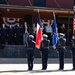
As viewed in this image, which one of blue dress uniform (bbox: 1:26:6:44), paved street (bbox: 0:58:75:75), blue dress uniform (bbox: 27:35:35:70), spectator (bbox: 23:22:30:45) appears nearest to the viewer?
paved street (bbox: 0:58:75:75)

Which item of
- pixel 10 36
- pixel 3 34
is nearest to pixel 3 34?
pixel 3 34

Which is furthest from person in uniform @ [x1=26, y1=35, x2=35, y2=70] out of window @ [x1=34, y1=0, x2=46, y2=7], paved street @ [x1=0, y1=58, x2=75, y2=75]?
window @ [x1=34, y1=0, x2=46, y2=7]

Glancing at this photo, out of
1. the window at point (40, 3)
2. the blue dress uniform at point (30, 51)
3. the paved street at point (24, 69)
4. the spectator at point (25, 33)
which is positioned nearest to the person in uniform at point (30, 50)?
the blue dress uniform at point (30, 51)

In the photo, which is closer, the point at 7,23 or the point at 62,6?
the point at 7,23

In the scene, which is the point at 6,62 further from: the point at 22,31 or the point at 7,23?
the point at 7,23

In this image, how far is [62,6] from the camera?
114 ft

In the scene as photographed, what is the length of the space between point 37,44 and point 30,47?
2121 millimetres

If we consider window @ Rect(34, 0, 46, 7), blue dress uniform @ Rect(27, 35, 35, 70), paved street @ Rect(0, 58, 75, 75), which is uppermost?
window @ Rect(34, 0, 46, 7)

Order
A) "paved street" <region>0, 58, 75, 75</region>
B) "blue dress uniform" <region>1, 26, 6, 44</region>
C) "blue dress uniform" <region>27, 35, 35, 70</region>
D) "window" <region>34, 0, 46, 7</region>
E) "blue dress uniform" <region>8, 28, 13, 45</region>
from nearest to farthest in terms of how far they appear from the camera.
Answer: "paved street" <region>0, 58, 75, 75</region> → "blue dress uniform" <region>27, 35, 35, 70</region> → "blue dress uniform" <region>1, 26, 6, 44</region> → "blue dress uniform" <region>8, 28, 13, 45</region> → "window" <region>34, 0, 46, 7</region>

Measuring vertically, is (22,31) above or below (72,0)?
below

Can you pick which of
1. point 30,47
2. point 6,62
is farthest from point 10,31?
point 30,47

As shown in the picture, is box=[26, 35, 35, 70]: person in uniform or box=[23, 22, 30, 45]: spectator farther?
box=[23, 22, 30, 45]: spectator

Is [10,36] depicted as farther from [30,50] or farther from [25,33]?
[30,50]

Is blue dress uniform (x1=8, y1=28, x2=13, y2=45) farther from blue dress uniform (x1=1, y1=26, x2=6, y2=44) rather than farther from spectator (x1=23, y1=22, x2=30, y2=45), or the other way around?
spectator (x1=23, y1=22, x2=30, y2=45)
